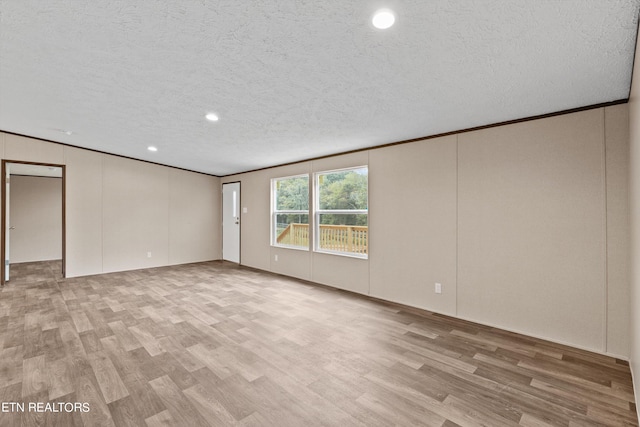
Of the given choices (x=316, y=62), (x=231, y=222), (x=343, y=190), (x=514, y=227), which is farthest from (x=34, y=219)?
(x=514, y=227)

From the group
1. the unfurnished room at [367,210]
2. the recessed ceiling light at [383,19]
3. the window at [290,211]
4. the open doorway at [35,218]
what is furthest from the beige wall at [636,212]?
the open doorway at [35,218]

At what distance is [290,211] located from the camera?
566 cm

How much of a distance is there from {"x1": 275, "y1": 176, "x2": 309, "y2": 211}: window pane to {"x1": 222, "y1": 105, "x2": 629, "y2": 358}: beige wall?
1466 millimetres

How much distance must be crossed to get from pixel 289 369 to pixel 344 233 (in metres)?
2.84

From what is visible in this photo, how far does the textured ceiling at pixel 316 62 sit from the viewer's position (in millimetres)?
1641

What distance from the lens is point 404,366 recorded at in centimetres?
231

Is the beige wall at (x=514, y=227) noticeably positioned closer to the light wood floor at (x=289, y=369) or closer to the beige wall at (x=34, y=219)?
the light wood floor at (x=289, y=369)

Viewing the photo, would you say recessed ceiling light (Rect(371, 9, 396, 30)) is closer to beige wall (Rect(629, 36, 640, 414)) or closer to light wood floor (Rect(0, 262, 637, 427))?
beige wall (Rect(629, 36, 640, 414))

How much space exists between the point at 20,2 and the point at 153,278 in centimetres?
454

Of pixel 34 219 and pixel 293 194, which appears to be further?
pixel 34 219

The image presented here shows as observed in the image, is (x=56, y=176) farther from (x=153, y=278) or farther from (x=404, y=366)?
(x=404, y=366)

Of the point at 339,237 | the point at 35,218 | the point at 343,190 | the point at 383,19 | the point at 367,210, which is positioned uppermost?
the point at 383,19

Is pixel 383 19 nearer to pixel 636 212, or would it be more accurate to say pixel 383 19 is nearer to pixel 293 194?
pixel 636 212

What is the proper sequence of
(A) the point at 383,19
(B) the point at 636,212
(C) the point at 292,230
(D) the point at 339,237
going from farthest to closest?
(C) the point at 292,230
(D) the point at 339,237
(B) the point at 636,212
(A) the point at 383,19
